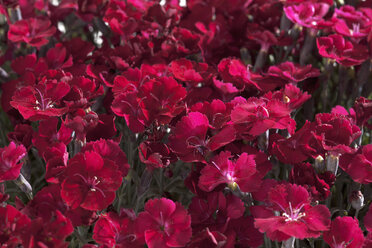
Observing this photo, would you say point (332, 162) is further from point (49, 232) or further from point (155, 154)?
point (49, 232)

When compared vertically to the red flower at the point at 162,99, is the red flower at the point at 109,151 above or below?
below

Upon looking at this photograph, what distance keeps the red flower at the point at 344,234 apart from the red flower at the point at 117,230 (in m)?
0.30

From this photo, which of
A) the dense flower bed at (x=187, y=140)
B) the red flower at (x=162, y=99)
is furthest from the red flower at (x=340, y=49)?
the red flower at (x=162, y=99)

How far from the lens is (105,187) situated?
79cm

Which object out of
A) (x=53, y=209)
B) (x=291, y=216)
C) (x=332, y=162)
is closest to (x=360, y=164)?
(x=332, y=162)

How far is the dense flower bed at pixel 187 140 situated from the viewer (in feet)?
2.54

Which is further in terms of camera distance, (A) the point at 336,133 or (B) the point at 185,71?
(B) the point at 185,71

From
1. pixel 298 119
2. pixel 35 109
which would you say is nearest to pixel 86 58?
pixel 35 109

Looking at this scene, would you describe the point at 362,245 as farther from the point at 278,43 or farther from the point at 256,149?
the point at 278,43

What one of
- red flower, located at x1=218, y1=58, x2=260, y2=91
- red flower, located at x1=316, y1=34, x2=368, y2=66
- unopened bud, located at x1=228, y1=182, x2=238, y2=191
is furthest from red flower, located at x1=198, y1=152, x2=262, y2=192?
red flower, located at x1=316, y1=34, x2=368, y2=66

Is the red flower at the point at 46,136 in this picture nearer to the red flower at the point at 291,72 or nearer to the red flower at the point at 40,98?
the red flower at the point at 40,98

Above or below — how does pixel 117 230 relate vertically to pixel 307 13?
below

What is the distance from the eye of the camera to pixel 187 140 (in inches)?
34.0

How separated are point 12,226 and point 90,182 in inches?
5.3
